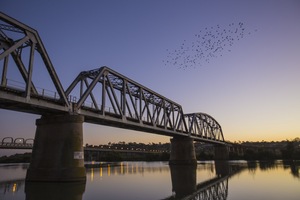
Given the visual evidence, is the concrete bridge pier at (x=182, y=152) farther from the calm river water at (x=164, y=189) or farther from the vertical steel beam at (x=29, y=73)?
the vertical steel beam at (x=29, y=73)

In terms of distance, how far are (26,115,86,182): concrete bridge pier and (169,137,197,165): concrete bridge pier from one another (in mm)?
45736

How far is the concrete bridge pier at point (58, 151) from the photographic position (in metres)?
27.6

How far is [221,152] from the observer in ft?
406

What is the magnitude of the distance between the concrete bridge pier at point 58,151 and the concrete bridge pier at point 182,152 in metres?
45.7

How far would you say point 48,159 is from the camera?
92.3 ft

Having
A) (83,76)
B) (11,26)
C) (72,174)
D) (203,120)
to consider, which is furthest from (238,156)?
(11,26)

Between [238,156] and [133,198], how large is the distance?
11623 cm

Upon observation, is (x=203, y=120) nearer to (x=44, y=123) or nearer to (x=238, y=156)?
(x=238, y=156)

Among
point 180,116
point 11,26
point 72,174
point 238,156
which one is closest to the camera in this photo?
point 11,26

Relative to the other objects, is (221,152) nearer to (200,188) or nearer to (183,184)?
(183,184)

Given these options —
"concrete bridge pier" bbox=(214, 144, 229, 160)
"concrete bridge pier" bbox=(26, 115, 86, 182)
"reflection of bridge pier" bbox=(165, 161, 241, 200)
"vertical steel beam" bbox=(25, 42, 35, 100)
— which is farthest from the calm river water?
"concrete bridge pier" bbox=(214, 144, 229, 160)

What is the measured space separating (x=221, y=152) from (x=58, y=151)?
107 meters

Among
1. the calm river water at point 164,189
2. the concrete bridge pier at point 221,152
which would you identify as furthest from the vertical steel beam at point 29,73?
the concrete bridge pier at point 221,152

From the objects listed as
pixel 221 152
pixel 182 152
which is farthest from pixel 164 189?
pixel 221 152
